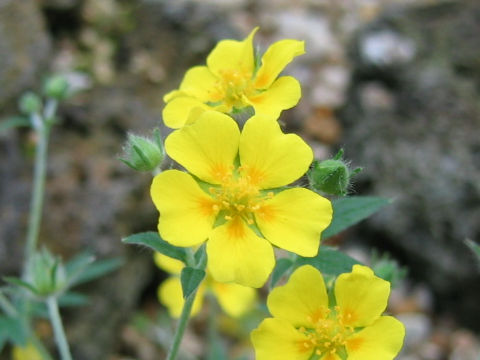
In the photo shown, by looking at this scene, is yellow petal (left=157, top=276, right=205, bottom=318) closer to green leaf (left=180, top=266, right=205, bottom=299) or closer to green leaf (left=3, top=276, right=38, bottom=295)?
green leaf (left=3, top=276, right=38, bottom=295)

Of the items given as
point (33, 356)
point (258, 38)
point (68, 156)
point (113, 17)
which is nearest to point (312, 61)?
point (258, 38)

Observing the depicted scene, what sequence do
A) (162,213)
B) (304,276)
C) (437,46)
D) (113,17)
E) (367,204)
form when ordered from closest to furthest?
(162,213) < (304,276) < (367,204) < (437,46) < (113,17)

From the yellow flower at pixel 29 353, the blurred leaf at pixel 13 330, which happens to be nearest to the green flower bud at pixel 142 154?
the blurred leaf at pixel 13 330

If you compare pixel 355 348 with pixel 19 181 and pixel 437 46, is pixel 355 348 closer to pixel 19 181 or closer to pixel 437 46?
pixel 19 181

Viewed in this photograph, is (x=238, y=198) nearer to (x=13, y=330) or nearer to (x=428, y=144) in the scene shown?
(x=13, y=330)

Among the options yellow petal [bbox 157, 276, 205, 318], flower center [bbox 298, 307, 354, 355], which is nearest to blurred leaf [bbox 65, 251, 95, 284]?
yellow petal [bbox 157, 276, 205, 318]

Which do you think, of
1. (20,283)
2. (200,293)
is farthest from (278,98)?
(200,293)
